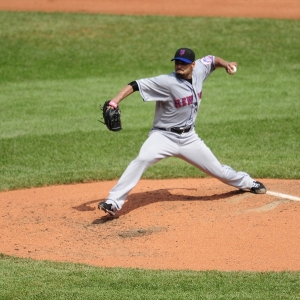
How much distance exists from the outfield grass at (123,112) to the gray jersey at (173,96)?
2.18 metres

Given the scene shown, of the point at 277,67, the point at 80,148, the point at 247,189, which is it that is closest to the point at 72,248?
the point at 247,189

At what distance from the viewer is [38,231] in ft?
27.2

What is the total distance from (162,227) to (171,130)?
1121 mm

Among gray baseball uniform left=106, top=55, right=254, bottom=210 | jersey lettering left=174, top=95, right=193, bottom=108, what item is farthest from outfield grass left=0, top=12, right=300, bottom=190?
jersey lettering left=174, top=95, right=193, bottom=108

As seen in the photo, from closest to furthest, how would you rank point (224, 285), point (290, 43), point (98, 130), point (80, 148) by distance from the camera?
point (224, 285), point (80, 148), point (98, 130), point (290, 43)

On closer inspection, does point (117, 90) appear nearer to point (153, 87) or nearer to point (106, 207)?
point (153, 87)

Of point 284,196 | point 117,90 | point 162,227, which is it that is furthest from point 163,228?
point 117,90

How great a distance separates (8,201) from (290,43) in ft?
37.2

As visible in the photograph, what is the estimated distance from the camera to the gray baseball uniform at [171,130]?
27.3 ft

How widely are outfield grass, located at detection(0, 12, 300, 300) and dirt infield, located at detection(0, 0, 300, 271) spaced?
0.47 meters

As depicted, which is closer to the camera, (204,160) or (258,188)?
(204,160)

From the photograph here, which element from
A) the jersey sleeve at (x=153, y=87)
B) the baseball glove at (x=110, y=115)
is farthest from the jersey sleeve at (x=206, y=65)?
the baseball glove at (x=110, y=115)

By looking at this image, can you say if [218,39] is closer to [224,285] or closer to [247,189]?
[247,189]

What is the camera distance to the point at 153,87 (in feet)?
27.2
